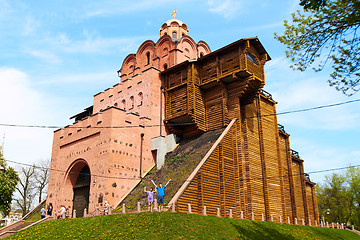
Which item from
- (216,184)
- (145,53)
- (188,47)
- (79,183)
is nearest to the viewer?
(216,184)

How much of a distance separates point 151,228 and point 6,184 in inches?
686

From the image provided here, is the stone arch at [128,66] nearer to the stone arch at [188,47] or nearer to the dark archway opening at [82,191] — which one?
the stone arch at [188,47]

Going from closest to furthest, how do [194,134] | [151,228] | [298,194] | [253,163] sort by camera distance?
[151,228] < [253,163] < [194,134] < [298,194]

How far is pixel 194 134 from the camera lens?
2520cm

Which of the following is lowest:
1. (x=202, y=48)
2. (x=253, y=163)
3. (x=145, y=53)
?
(x=253, y=163)

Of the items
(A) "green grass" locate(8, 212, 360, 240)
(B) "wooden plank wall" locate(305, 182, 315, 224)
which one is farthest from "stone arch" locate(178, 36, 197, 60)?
(B) "wooden plank wall" locate(305, 182, 315, 224)

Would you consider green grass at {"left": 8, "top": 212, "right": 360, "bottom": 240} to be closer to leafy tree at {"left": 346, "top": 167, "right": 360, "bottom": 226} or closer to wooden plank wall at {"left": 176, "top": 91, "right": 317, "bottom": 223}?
wooden plank wall at {"left": 176, "top": 91, "right": 317, "bottom": 223}

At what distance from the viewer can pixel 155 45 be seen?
32.1 meters

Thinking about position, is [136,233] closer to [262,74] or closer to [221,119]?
[221,119]

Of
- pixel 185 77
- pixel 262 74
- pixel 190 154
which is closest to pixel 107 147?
pixel 190 154

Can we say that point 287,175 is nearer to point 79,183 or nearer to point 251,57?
point 251,57

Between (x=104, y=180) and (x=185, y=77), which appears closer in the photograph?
(x=104, y=180)

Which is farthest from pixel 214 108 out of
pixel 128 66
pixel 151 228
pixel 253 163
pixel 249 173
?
pixel 128 66

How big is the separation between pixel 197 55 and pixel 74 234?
2211cm
